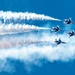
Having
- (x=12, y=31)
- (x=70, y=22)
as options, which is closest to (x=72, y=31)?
(x=70, y=22)

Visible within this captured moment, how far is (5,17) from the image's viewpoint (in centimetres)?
3416

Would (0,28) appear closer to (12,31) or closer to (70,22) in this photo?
(12,31)

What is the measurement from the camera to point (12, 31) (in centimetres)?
3509

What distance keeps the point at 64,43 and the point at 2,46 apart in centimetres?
1180

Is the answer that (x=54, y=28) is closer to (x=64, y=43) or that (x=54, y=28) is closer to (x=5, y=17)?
(x=64, y=43)

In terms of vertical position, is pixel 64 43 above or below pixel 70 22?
below

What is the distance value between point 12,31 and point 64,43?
35.4 ft

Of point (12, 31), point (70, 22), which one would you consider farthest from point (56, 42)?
point (12, 31)

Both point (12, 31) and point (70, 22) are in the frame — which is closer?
point (12, 31)

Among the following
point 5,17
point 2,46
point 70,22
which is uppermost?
point 70,22

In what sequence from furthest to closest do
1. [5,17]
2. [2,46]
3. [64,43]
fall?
[64,43]
[2,46]
[5,17]

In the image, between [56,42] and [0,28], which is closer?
[0,28]

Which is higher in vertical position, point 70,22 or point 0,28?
point 70,22

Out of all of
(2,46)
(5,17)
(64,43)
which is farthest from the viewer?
(64,43)
